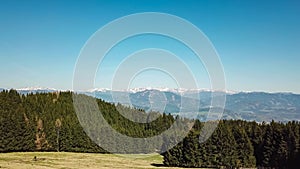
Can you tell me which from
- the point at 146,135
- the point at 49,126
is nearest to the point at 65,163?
the point at 49,126

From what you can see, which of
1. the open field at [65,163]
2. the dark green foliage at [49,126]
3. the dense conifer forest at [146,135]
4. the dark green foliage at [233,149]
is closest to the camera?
the open field at [65,163]

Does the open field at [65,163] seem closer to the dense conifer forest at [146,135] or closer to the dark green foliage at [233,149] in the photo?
the dark green foliage at [233,149]

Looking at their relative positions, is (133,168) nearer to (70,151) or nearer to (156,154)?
(156,154)

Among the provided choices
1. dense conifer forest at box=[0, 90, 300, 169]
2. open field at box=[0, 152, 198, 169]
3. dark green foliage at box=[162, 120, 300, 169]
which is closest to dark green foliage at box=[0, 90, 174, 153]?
dense conifer forest at box=[0, 90, 300, 169]

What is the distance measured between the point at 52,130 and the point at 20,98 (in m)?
24.1

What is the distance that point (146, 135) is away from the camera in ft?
529

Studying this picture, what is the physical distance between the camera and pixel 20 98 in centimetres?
15612

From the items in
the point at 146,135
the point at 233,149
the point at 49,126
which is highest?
the point at 49,126

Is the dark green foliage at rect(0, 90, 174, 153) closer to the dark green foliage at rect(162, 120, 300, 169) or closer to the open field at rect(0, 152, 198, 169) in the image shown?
the open field at rect(0, 152, 198, 169)

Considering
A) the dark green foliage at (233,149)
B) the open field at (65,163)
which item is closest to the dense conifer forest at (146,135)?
the dark green foliage at (233,149)

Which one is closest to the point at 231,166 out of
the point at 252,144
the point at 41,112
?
the point at 252,144

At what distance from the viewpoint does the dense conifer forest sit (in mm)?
102812

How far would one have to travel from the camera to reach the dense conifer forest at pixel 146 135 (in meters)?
103

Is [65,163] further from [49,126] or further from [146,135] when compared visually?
[146,135]
